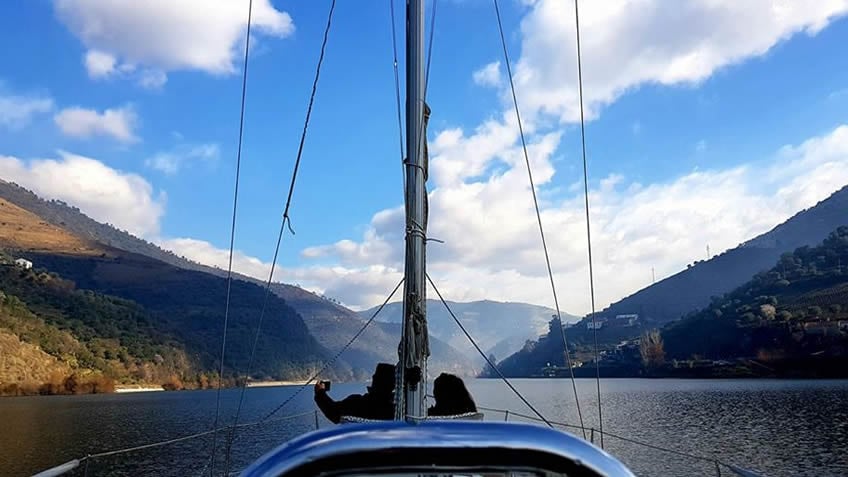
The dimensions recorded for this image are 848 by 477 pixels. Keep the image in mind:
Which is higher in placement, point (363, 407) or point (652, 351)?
point (652, 351)

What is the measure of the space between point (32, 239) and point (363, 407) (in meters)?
217

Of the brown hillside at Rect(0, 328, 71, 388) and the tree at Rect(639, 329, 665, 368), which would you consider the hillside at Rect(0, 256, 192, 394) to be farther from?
the tree at Rect(639, 329, 665, 368)

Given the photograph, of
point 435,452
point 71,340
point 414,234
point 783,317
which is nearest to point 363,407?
point 414,234

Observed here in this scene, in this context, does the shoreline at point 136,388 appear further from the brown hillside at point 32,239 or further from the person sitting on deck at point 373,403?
the person sitting on deck at point 373,403

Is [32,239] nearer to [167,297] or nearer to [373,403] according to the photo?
[167,297]

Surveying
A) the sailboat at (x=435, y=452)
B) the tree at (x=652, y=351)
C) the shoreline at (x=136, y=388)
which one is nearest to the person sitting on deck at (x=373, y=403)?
the sailboat at (x=435, y=452)

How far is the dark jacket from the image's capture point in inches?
225

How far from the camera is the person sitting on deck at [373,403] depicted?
18.8 ft

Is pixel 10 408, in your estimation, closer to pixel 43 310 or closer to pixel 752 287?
pixel 43 310

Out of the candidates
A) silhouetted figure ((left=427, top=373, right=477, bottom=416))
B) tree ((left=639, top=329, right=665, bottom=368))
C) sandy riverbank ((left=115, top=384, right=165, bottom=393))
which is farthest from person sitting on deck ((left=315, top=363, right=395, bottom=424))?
tree ((left=639, top=329, right=665, bottom=368))

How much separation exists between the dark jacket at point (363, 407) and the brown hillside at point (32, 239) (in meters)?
205

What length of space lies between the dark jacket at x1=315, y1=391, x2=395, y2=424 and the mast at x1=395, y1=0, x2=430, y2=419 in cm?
37

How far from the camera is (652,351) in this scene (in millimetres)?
129250

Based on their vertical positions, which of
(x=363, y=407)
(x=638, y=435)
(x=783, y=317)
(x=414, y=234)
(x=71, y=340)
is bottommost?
(x=638, y=435)
